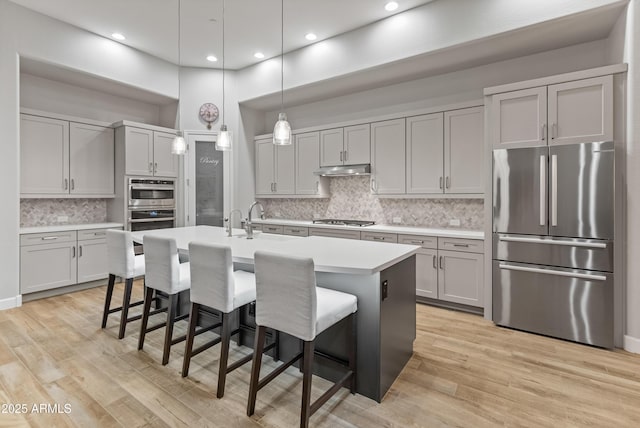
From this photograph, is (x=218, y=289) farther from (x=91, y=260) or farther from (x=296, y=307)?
(x=91, y=260)

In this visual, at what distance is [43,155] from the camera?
4.47 metres

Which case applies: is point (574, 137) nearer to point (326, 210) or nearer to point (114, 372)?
point (326, 210)

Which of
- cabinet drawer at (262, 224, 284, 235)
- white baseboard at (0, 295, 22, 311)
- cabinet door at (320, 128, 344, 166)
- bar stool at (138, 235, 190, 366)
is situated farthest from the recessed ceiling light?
white baseboard at (0, 295, 22, 311)

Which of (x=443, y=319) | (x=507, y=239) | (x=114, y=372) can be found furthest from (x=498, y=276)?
(x=114, y=372)

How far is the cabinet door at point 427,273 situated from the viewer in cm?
388

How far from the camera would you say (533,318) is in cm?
316

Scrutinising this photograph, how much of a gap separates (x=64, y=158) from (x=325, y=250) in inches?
174

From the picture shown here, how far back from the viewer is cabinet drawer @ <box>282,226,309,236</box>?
196 inches

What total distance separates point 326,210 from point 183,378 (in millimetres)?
3624

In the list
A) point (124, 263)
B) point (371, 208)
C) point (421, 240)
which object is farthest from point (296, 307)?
point (371, 208)

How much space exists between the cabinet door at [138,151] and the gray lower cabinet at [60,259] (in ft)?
3.48

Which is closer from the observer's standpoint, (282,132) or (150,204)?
(282,132)

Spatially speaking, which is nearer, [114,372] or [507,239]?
[114,372]

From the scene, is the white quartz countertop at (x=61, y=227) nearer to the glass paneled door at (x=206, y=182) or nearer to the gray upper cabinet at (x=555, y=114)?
the glass paneled door at (x=206, y=182)
